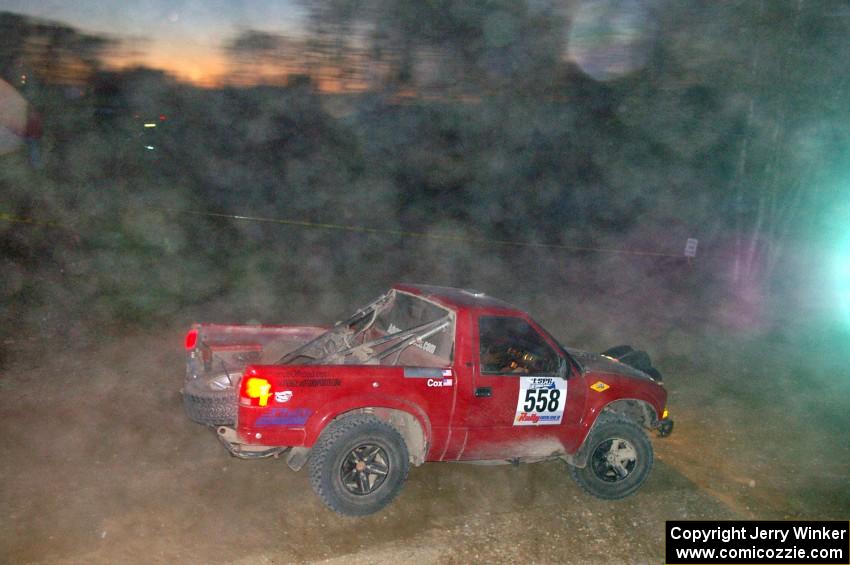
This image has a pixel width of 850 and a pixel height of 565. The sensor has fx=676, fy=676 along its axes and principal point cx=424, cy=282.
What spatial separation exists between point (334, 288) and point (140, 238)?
19.0 feet

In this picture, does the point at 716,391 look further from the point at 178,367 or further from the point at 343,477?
the point at 178,367

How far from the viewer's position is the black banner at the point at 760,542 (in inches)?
202

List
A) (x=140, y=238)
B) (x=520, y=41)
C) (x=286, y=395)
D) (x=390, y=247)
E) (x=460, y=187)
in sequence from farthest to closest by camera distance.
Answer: (x=460, y=187), (x=520, y=41), (x=390, y=247), (x=140, y=238), (x=286, y=395)

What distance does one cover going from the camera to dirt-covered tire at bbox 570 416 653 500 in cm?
594

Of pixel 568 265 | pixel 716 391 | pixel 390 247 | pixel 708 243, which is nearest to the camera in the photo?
pixel 716 391

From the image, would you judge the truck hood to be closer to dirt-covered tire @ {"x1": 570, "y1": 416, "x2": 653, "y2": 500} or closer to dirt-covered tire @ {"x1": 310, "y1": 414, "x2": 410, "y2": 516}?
dirt-covered tire @ {"x1": 570, "y1": 416, "x2": 653, "y2": 500}

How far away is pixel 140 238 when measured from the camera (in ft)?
55.7

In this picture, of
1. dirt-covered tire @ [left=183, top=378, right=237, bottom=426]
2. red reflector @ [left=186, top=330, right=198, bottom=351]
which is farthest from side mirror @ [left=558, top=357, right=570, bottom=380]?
Answer: red reflector @ [left=186, top=330, right=198, bottom=351]

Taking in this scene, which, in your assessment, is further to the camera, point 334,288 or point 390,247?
point 390,247

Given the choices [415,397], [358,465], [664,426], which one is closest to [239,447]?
[358,465]

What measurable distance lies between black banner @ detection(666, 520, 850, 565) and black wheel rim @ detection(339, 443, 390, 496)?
2.26 m

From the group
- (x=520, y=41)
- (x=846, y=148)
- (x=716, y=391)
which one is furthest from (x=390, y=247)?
(x=846, y=148)

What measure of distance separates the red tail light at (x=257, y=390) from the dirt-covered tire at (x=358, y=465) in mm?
556

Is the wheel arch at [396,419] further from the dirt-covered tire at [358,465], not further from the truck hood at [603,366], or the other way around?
the truck hood at [603,366]
